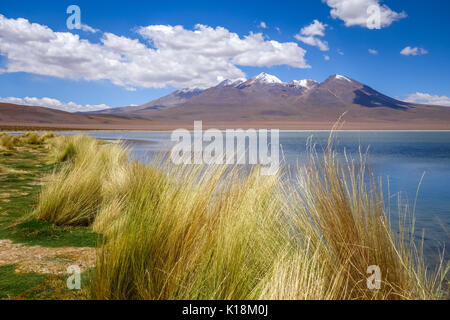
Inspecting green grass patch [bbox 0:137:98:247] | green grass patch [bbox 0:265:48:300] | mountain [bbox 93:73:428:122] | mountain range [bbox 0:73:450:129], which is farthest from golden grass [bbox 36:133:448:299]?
mountain [bbox 93:73:428:122]

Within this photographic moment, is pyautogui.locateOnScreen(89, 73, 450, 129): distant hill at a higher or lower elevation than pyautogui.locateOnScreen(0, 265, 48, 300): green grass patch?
higher

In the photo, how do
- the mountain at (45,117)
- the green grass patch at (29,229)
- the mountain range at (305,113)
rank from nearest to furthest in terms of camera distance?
1. the green grass patch at (29,229)
2. the mountain at (45,117)
3. the mountain range at (305,113)

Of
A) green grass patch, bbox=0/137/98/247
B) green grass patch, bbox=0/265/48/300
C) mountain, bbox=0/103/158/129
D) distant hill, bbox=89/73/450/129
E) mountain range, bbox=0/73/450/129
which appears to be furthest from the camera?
distant hill, bbox=89/73/450/129

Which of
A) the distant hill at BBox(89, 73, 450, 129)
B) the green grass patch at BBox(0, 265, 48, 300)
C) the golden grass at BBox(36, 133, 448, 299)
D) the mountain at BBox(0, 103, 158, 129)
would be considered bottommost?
the green grass patch at BBox(0, 265, 48, 300)

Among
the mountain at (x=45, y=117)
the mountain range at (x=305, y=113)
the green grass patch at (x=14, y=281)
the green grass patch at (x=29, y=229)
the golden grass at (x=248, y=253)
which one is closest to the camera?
the golden grass at (x=248, y=253)

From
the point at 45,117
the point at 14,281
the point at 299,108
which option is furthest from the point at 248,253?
the point at 299,108

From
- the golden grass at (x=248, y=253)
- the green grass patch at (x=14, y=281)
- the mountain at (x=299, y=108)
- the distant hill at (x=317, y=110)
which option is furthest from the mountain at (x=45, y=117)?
the golden grass at (x=248, y=253)

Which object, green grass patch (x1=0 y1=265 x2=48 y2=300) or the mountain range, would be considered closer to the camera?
green grass patch (x1=0 y1=265 x2=48 y2=300)

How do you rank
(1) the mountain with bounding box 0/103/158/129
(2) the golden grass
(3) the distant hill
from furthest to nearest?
(3) the distant hill → (1) the mountain with bounding box 0/103/158/129 → (2) the golden grass

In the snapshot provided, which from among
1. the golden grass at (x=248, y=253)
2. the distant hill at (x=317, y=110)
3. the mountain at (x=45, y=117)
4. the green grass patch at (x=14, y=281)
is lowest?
the green grass patch at (x=14, y=281)

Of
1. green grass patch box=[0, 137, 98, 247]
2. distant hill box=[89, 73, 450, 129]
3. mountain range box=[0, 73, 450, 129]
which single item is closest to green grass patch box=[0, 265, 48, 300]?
green grass patch box=[0, 137, 98, 247]

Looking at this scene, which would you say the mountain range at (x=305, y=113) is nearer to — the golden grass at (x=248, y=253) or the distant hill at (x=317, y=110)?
the distant hill at (x=317, y=110)

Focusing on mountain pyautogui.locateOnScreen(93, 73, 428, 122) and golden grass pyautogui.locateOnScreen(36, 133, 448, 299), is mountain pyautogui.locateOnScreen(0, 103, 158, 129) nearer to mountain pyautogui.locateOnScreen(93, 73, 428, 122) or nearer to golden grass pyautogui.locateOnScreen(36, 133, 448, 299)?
mountain pyautogui.locateOnScreen(93, 73, 428, 122)

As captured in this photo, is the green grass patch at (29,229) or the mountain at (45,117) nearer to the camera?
the green grass patch at (29,229)
